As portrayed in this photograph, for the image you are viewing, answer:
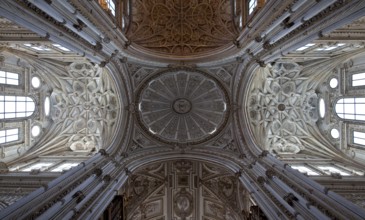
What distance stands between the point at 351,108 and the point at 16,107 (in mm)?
23090

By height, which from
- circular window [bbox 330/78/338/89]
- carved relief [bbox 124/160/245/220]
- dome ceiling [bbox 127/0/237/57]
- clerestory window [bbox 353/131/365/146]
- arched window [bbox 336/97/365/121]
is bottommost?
carved relief [bbox 124/160/245/220]

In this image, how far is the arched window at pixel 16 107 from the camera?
59.1 ft

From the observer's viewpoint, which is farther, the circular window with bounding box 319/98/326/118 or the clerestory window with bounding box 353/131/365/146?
the circular window with bounding box 319/98/326/118

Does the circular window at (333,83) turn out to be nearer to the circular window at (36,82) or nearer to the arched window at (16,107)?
the circular window at (36,82)

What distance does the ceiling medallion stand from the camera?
22.3 metres

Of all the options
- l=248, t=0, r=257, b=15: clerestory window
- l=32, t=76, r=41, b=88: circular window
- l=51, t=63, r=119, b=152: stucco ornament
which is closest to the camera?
l=248, t=0, r=257, b=15: clerestory window

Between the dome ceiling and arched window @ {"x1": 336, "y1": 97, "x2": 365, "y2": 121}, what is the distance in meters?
9.30

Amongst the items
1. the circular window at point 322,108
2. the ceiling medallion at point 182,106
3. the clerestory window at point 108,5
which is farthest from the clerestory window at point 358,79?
the clerestory window at point 108,5

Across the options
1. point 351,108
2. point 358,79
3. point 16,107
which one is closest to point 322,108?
point 351,108

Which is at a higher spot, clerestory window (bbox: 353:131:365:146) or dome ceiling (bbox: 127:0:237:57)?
dome ceiling (bbox: 127:0:237:57)

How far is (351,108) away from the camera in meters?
18.6

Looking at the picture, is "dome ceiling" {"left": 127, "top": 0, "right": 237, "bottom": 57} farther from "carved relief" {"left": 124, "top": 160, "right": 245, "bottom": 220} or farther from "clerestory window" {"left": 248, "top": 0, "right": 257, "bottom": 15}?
"carved relief" {"left": 124, "top": 160, "right": 245, "bottom": 220}

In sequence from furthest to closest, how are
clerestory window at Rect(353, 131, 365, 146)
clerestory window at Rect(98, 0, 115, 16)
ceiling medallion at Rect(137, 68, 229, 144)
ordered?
1. ceiling medallion at Rect(137, 68, 229, 144)
2. clerestory window at Rect(353, 131, 365, 146)
3. clerestory window at Rect(98, 0, 115, 16)

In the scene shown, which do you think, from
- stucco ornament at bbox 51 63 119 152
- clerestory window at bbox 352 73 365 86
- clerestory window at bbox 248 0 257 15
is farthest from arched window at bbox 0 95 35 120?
clerestory window at bbox 352 73 365 86
